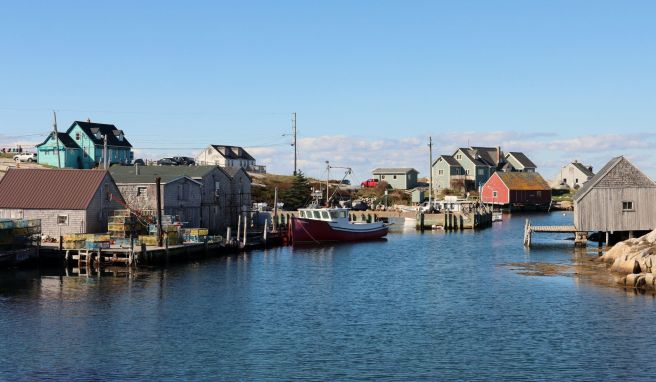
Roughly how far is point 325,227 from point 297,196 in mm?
30599

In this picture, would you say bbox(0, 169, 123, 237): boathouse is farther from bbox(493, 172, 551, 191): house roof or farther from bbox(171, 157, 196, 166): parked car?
bbox(493, 172, 551, 191): house roof

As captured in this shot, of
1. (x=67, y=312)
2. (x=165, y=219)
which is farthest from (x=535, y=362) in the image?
(x=165, y=219)

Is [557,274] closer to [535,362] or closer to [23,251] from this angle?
[535,362]

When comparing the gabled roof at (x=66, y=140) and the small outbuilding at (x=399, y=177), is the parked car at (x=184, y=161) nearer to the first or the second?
the gabled roof at (x=66, y=140)

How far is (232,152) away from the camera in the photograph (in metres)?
142

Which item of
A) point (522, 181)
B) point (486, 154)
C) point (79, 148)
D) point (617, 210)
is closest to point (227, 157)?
point (79, 148)

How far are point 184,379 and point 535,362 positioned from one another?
535 inches

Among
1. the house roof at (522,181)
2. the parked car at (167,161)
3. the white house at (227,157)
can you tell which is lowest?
the house roof at (522,181)

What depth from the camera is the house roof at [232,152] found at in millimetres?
139250

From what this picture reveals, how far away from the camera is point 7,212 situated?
64938 millimetres

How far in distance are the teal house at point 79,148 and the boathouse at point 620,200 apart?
64931 mm

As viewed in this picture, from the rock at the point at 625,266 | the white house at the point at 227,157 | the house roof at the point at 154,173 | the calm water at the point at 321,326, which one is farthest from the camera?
the white house at the point at 227,157

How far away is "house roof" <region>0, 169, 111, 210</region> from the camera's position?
63.7m

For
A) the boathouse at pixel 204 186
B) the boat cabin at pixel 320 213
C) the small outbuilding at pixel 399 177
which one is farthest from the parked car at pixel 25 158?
the small outbuilding at pixel 399 177
